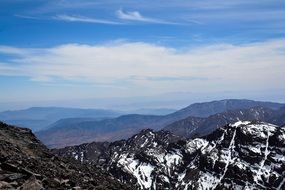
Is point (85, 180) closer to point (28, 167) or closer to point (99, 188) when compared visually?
→ point (99, 188)

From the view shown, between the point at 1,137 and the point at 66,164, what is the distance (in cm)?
1035

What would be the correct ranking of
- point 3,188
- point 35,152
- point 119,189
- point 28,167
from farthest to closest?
point 35,152
point 119,189
point 28,167
point 3,188

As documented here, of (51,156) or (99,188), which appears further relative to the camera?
(51,156)

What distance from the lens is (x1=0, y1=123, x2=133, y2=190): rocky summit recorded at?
37.9m

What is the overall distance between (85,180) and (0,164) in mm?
14728

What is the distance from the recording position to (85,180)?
55.0 m

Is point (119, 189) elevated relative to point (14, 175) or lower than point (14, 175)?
lower

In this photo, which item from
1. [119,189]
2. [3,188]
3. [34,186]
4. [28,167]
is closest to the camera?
[3,188]

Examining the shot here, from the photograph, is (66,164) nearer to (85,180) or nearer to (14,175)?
(85,180)

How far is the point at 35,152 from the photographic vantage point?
64.6 m

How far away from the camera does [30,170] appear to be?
4600 centimetres

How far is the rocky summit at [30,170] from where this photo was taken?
124 feet

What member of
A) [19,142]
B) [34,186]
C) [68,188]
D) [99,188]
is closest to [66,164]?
[19,142]

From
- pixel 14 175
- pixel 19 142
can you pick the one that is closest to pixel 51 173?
pixel 14 175
